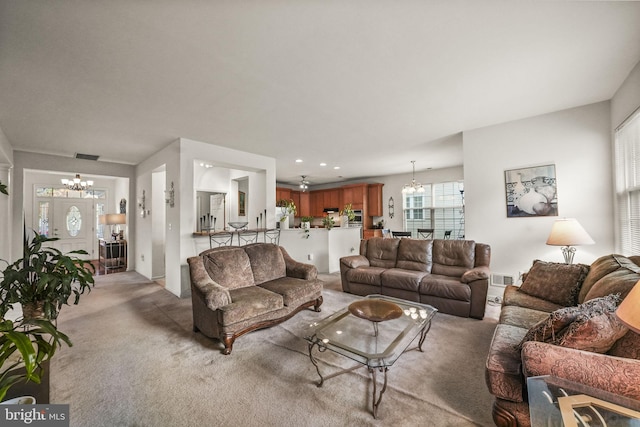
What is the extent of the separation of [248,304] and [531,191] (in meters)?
4.02

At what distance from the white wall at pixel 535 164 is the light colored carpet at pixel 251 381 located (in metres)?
1.30

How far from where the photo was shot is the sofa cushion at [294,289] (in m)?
2.92

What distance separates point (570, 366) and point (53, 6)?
3.58 m

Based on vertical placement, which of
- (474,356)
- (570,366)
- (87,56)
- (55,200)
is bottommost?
(474,356)

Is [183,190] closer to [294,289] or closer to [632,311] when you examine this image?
[294,289]

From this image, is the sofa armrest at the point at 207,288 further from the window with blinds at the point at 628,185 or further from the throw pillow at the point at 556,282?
the window with blinds at the point at 628,185

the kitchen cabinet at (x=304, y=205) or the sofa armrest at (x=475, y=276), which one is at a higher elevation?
the kitchen cabinet at (x=304, y=205)

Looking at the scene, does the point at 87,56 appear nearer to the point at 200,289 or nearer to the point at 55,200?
the point at 200,289

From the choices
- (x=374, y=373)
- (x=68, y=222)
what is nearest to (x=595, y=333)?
(x=374, y=373)

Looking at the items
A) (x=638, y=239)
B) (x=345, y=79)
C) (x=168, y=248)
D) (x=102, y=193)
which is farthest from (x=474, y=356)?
(x=102, y=193)

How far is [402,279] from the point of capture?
360cm

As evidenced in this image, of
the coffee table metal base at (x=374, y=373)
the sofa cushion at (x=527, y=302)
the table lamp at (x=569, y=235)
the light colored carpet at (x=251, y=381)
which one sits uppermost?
the table lamp at (x=569, y=235)

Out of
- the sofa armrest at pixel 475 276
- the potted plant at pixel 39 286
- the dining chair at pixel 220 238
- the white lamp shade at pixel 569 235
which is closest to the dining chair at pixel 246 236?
the dining chair at pixel 220 238

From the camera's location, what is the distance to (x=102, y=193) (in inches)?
309
